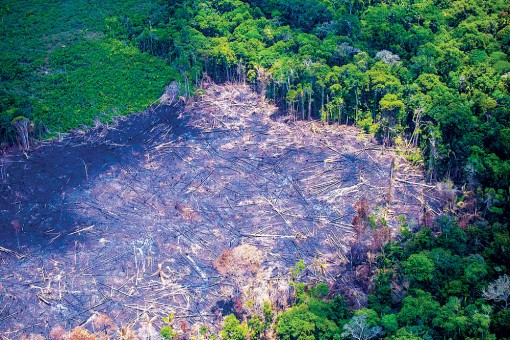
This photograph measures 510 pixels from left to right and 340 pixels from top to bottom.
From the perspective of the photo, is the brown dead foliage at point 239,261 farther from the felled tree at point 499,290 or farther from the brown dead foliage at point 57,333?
the felled tree at point 499,290

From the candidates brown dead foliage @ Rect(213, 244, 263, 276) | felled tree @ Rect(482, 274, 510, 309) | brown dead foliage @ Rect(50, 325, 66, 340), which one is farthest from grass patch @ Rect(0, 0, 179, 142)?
felled tree @ Rect(482, 274, 510, 309)

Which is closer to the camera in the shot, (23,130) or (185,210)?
(185,210)

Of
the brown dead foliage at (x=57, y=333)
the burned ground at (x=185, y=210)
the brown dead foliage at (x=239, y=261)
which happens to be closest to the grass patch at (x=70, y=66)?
the burned ground at (x=185, y=210)

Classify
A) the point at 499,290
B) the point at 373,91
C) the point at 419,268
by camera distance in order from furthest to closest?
1. the point at 373,91
2. the point at 419,268
3. the point at 499,290

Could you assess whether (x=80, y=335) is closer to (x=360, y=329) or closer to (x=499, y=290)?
(x=360, y=329)

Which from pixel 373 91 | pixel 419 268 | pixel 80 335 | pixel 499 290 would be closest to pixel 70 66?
pixel 373 91
